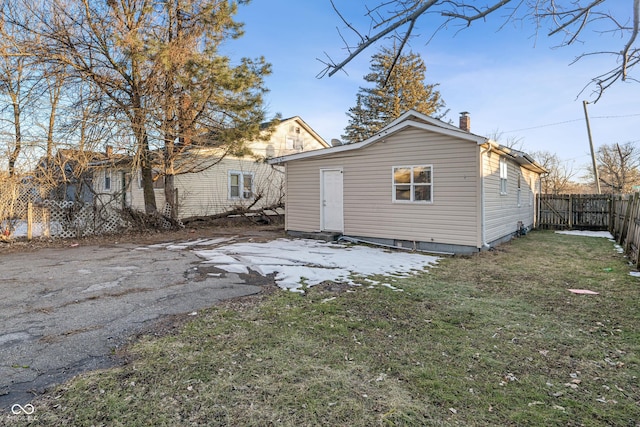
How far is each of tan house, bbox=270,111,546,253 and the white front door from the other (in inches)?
1.2

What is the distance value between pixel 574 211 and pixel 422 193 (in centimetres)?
1049

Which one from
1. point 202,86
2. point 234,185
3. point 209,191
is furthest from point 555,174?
point 202,86

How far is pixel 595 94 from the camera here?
3447 millimetres

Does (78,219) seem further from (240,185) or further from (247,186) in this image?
(247,186)

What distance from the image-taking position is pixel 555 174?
24.4m

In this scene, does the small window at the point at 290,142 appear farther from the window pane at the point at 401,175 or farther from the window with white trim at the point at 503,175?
the window with white trim at the point at 503,175

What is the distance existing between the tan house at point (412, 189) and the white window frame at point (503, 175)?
30 mm

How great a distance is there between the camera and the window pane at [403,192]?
948 centimetres

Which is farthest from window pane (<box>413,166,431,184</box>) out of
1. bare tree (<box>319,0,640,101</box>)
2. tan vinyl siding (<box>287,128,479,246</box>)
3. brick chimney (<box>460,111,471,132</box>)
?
bare tree (<box>319,0,640,101</box>)

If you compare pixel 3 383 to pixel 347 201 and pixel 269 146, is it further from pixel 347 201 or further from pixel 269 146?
pixel 269 146

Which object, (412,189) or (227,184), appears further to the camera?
(227,184)

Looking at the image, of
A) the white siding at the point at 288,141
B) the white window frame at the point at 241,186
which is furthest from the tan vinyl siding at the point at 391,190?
the white siding at the point at 288,141

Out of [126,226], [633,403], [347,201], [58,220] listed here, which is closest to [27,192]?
[58,220]

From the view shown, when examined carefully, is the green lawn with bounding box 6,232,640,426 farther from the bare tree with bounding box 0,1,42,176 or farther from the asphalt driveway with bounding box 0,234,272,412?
the bare tree with bounding box 0,1,42,176
